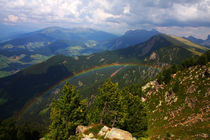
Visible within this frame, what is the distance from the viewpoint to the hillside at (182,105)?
138 ft

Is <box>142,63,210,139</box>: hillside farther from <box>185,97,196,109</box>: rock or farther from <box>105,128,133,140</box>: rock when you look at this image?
<box>105,128,133,140</box>: rock

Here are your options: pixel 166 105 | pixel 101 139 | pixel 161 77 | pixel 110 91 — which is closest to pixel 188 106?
pixel 166 105

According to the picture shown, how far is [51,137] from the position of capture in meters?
25.8

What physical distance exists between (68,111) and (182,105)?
48.0m

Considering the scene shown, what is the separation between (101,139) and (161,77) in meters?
69.1

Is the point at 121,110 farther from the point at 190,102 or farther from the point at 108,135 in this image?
the point at 190,102

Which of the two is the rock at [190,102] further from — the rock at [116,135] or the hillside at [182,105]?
the rock at [116,135]

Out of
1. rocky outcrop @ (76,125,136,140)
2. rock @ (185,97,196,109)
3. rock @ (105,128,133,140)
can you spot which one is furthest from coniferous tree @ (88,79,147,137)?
rock @ (185,97,196,109)

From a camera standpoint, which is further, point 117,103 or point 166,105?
point 166,105

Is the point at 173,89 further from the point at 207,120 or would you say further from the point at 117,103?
the point at 117,103

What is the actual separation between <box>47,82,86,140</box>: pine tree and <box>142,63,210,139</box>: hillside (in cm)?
2399

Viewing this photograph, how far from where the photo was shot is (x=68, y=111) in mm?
31234

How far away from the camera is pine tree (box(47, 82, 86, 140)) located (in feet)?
93.5

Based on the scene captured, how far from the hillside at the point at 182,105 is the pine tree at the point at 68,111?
23989mm
